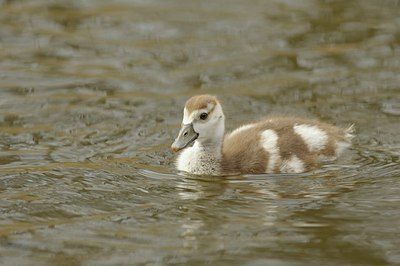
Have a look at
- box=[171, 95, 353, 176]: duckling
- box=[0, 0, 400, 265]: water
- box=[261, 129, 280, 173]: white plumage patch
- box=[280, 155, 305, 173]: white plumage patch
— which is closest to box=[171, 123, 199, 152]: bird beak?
box=[171, 95, 353, 176]: duckling

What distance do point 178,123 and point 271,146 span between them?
1297mm

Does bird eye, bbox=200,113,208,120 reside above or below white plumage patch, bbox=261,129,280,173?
above

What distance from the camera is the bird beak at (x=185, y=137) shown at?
6.72 m

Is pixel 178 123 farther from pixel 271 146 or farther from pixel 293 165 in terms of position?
pixel 293 165

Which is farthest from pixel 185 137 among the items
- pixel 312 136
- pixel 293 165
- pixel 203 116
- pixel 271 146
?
pixel 312 136

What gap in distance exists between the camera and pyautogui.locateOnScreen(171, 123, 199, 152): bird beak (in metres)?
6.72

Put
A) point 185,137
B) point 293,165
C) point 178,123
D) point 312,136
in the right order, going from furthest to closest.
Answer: point 178,123, point 312,136, point 293,165, point 185,137

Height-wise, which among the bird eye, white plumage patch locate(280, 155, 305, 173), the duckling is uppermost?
the bird eye

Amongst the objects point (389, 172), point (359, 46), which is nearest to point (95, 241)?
point (389, 172)

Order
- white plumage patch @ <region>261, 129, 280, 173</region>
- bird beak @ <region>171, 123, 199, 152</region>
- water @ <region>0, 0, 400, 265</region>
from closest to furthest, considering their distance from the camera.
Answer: water @ <region>0, 0, 400, 265</region>
bird beak @ <region>171, 123, 199, 152</region>
white plumage patch @ <region>261, 129, 280, 173</region>

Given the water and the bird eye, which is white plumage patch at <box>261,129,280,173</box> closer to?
the water

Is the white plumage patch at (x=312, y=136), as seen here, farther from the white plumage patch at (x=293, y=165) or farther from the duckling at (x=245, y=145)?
the white plumage patch at (x=293, y=165)

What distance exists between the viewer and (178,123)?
8.07 metres

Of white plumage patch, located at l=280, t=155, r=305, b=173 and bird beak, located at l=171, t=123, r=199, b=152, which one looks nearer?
bird beak, located at l=171, t=123, r=199, b=152
